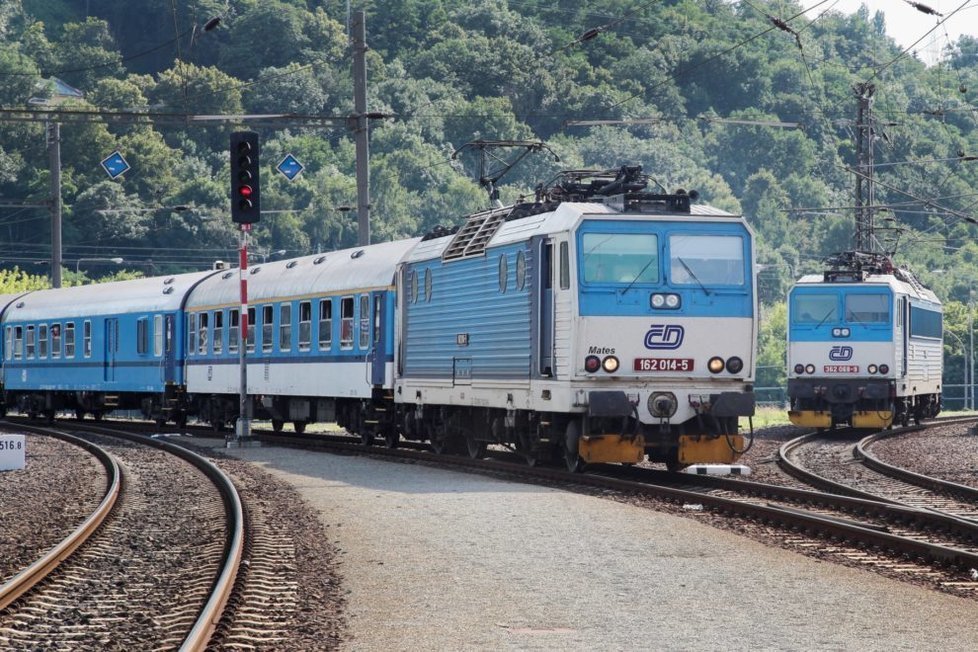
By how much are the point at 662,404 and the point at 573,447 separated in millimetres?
1262

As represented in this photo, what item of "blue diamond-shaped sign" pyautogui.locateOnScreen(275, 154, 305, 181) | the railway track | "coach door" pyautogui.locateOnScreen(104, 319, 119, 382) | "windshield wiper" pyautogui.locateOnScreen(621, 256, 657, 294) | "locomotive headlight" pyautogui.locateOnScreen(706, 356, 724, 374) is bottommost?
the railway track

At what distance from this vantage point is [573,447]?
63.7 ft

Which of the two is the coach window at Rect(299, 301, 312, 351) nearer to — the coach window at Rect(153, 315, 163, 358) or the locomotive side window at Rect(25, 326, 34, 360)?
the coach window at Rect(153, 315, 163, 358)

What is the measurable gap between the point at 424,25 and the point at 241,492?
139 m

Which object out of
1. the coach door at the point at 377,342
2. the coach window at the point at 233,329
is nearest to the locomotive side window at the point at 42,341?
the coach window at the point at 233,329

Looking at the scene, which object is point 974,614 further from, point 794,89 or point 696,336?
point 794,89

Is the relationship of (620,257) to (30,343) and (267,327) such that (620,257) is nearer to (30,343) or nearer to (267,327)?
(267,327)

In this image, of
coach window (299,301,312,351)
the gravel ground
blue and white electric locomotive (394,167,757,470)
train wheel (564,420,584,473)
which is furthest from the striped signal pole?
the gravel ground

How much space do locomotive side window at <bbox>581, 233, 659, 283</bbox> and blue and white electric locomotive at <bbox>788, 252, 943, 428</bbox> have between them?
48.2 feet

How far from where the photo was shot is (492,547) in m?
13.2

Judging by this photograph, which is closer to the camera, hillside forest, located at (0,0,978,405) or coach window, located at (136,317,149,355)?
coach window, located at (136,317,149,355)

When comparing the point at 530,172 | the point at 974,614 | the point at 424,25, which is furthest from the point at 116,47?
the point at 974,614

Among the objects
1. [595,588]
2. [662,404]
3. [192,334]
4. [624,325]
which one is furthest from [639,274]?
[192,334]

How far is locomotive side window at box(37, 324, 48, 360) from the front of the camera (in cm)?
4080
